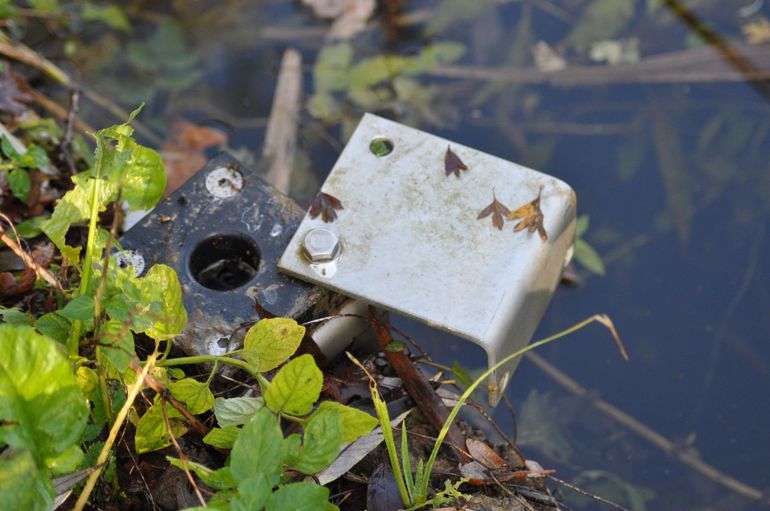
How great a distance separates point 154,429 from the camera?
141cm

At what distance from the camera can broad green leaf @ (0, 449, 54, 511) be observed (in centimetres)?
106

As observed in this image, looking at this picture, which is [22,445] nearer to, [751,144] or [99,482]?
[99,482]

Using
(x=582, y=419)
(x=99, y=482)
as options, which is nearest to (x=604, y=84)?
(x=582, y=419)

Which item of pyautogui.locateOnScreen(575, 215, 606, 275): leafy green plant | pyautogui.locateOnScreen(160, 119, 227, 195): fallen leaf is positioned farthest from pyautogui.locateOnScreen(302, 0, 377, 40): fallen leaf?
pyautogui.locateOnScreen(575, 215, 606, 275): leafy green plant

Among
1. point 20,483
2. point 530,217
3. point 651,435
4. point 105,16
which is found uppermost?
point 105,16

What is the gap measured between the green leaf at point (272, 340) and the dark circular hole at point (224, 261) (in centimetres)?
34

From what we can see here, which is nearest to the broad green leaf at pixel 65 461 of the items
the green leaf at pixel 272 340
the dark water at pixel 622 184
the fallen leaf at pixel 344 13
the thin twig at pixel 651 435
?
the green leaf at pixel 272 340

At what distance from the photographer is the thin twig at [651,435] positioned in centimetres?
204

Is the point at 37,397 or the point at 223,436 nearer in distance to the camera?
the point at 37,397

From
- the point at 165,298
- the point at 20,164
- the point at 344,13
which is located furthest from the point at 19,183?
the point at 344,13

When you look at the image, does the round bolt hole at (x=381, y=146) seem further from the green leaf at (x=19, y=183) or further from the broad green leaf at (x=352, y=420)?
the green leaf at (x=19, y=183)

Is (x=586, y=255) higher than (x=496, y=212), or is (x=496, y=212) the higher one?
(x=496, y=212)

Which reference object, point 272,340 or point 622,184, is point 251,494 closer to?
point 272,340

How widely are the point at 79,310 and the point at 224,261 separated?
21.3 inches
